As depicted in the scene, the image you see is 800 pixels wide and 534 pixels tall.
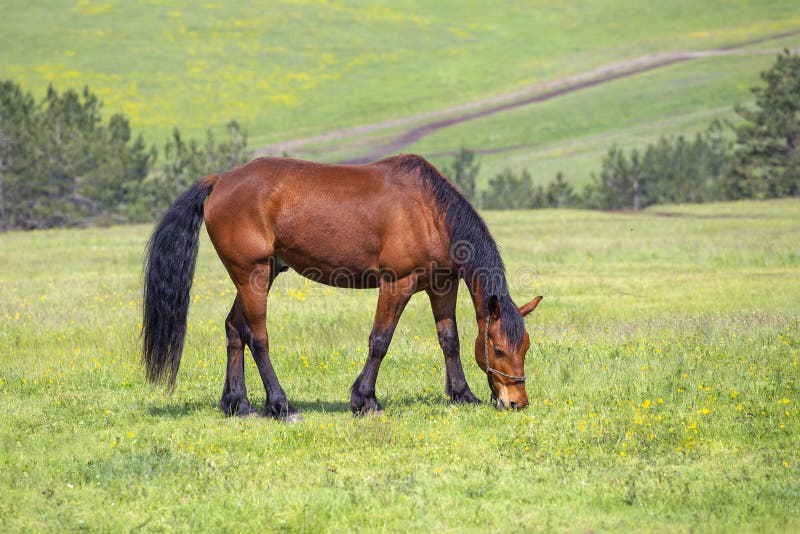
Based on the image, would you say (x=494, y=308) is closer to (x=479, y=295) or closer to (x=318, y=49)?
(x=479, y=295)

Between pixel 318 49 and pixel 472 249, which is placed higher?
pixel 318 49

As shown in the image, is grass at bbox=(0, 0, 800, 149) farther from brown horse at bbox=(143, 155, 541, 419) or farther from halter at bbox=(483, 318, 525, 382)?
halter at bbox=(483, 318, 525, 382)

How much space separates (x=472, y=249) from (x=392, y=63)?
9949 centimetres

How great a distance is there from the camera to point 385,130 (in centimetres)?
8638

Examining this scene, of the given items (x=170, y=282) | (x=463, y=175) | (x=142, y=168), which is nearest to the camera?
(x=170, y=282)

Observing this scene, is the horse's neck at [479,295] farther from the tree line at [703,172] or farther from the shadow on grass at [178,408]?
the tree line at [703,172]

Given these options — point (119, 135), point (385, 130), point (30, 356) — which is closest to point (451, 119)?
point (385, 130)

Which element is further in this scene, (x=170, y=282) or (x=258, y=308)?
(x=170, y=282)

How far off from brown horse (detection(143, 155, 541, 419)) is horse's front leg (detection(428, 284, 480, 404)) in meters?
0.01

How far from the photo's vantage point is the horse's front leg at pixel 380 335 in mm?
9602

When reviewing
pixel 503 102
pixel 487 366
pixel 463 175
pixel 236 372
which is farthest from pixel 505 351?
pixel 503 102

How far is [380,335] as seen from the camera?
9.70 metres

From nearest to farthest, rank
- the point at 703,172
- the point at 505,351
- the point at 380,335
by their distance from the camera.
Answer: the point at 505,351 < the point at 380,335 < the point at 703,172

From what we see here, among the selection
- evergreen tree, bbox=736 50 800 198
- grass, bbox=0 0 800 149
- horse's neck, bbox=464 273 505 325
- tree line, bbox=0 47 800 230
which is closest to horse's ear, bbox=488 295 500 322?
horse's neck, bbox=464 273 505 325
